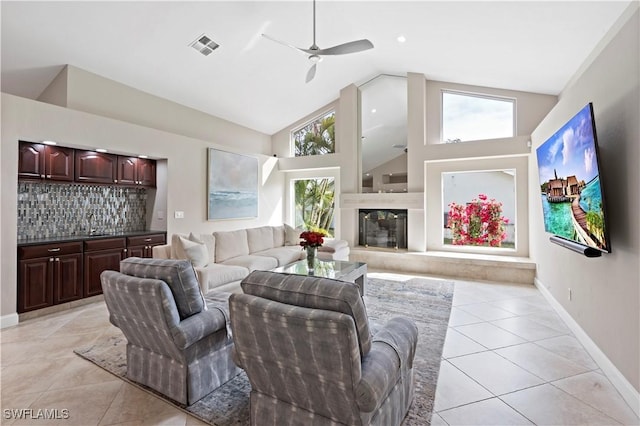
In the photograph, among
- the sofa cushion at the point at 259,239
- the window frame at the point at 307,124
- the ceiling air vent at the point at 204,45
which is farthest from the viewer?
the window frame at the point at 307,124

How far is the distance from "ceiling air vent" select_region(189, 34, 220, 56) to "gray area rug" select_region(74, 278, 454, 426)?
388 cm

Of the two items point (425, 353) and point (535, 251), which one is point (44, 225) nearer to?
point (425, 353)

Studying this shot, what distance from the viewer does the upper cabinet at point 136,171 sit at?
15.5 feet

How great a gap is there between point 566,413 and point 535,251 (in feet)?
12.2

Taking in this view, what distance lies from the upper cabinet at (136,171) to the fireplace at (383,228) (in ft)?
13.9

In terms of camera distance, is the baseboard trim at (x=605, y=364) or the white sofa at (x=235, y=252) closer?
the baseboard trim at (x=605, y=364)

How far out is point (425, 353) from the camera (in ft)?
9.04

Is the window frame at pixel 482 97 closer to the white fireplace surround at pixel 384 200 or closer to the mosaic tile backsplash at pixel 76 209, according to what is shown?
the white fireplace surround at pixel 384 200

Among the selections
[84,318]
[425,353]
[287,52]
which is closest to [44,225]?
[84,318]

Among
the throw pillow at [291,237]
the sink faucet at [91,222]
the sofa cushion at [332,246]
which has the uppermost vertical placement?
the sink faucet at [91,222]

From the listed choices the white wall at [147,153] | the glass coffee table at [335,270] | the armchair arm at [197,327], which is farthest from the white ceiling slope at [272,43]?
the armchair arm at [197,327]

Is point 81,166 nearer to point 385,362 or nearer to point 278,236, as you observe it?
point 278,236

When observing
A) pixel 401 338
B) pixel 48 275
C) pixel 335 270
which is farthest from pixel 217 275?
pixel 401 338

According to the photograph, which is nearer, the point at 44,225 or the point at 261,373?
the point at 261,373
